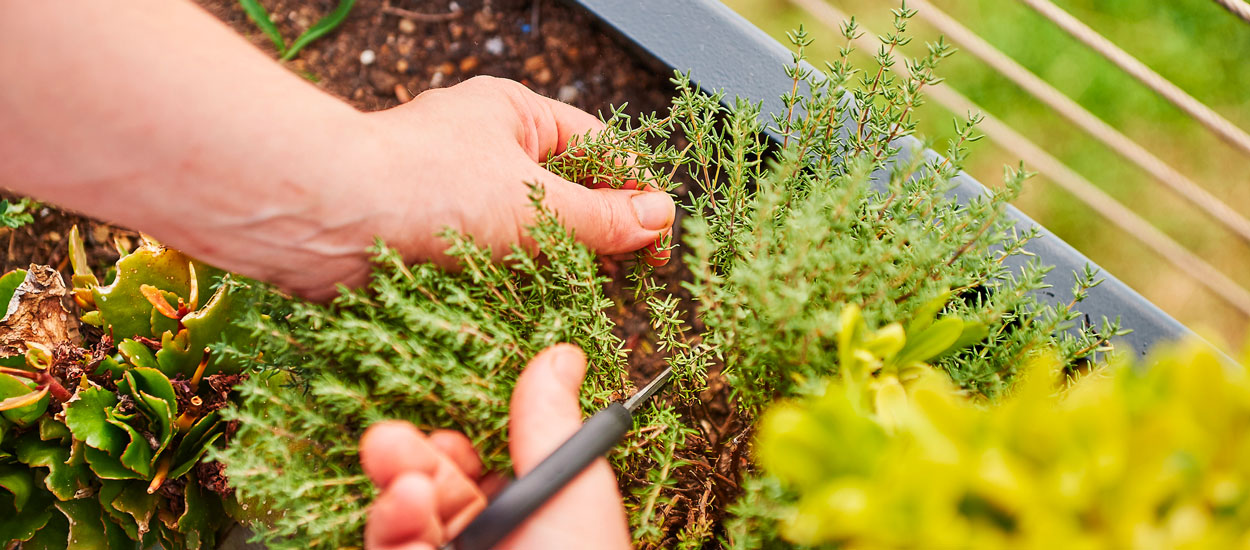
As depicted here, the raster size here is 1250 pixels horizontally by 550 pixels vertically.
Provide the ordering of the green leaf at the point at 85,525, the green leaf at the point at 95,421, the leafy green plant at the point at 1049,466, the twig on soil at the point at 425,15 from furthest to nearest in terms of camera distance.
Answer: the twig on soil at the point at 425,15 → the green leaf at the point at 85,525 → the green leaf at the point at 95,421 → the leafy green plant at the point at 1049,466

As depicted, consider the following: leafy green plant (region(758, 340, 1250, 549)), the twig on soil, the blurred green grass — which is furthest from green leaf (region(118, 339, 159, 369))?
the blurred green grass

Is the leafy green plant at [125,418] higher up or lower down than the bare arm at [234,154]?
lower down

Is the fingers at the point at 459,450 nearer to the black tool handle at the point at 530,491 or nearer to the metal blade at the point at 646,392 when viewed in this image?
the black tool handle at the point at 530,491

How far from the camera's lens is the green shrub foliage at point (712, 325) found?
69cm

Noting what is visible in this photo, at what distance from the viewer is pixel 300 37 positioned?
4.87ft

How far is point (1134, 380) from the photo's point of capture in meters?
0.47

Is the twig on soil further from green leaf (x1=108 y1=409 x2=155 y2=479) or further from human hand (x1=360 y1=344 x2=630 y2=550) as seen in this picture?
human hand (x1=360 y1=344 x2=630 y2=550)

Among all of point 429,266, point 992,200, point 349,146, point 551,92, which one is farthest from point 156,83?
point 992,200

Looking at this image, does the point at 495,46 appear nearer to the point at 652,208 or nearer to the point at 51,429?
the point at 652,208

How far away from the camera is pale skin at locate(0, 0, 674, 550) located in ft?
2.17

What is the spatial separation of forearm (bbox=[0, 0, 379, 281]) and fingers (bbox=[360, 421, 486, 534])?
0.33m

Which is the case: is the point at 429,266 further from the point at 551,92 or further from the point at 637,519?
the point at 551,92

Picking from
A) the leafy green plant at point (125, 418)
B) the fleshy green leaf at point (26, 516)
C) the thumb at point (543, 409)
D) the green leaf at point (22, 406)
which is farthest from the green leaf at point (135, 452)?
the thumb at point (543, 409)

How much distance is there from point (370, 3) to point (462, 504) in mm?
1246
